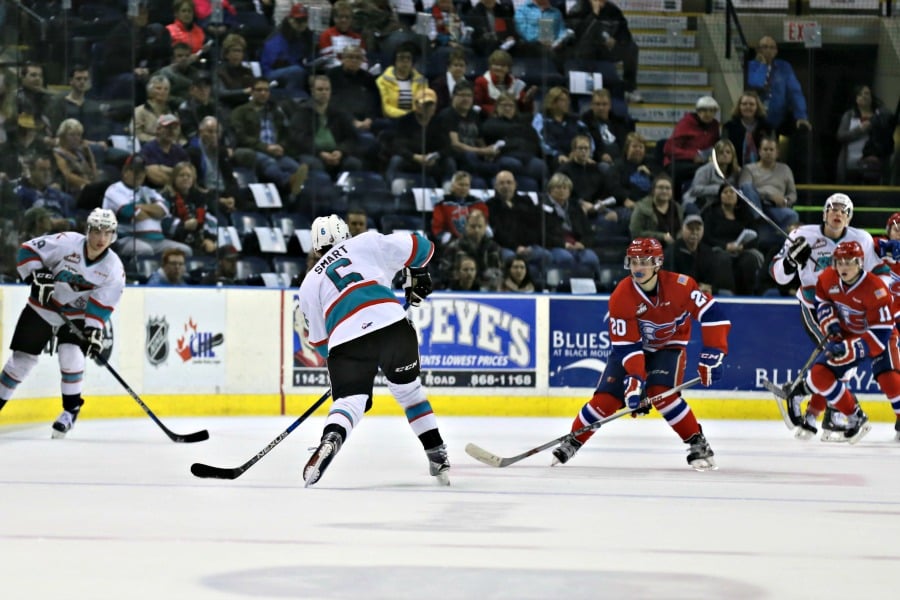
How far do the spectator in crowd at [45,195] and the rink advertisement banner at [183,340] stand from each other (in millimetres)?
786

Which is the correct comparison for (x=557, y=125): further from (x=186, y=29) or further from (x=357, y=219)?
(x=186, y=29)

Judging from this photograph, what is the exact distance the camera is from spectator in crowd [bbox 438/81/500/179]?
11.4 metres

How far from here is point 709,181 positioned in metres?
11.3

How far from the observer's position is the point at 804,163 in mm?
11602

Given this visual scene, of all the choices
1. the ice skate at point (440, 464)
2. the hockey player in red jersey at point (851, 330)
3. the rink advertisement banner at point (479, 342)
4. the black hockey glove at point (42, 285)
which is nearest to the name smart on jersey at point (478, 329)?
the rink advertisement banner at point (479, 342)

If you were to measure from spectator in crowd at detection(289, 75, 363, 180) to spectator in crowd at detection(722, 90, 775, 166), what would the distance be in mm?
2926

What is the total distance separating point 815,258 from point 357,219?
11.4 ft

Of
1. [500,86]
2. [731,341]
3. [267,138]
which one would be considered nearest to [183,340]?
[267,138]

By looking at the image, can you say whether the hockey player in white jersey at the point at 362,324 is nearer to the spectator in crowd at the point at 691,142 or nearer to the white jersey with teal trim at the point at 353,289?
the white jersey with teal trim at the point at 353,289

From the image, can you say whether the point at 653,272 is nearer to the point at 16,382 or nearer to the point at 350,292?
the point at 350,292

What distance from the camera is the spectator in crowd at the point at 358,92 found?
37.2 ft

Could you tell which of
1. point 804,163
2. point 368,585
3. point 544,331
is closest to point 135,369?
point 544,331

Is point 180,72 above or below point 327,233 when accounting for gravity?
above

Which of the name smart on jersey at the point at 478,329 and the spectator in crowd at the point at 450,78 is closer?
the name smart on jersey at the point at 478,329
